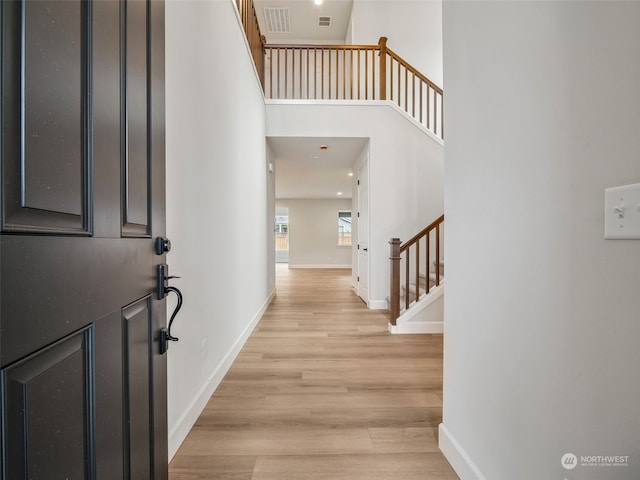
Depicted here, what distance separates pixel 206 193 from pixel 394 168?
120 inches

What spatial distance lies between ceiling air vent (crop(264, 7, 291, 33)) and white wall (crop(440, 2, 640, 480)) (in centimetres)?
536

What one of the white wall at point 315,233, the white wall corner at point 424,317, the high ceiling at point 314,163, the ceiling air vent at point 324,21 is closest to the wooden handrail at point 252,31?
the high ceiling at point 314,163

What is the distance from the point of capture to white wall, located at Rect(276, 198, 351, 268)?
38.0 feet

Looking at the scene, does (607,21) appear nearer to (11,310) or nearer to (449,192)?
(449,192)

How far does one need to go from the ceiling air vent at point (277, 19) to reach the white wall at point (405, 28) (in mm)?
1250

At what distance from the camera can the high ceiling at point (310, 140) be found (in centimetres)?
486

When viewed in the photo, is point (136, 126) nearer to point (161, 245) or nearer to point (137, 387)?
point (161, 245)

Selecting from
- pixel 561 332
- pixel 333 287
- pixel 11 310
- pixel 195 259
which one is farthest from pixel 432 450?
pixel 333 287

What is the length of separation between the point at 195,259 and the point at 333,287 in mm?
5032

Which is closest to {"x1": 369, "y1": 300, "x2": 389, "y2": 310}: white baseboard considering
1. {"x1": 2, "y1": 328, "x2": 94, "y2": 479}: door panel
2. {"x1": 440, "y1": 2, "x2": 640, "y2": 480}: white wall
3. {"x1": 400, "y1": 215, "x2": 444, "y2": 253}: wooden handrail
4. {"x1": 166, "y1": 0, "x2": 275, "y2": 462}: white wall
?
{"x1": 400, "y1": 215, "x2": 444, "y2": 253}: wooden handrail

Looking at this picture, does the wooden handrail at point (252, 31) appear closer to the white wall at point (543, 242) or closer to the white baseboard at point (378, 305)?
the white wall at point (543, 242)

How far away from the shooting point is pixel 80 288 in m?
0.63

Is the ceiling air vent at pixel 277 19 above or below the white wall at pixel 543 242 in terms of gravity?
above

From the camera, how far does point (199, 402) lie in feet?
5.92
